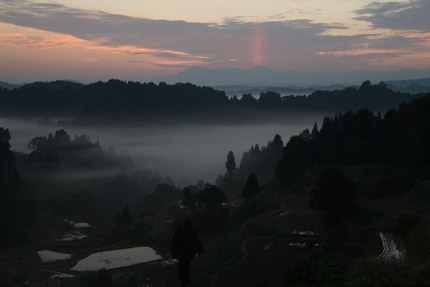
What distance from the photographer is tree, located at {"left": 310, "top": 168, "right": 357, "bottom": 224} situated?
1834 inches

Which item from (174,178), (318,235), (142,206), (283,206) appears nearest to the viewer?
(318,235)

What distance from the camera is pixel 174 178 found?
628 feet

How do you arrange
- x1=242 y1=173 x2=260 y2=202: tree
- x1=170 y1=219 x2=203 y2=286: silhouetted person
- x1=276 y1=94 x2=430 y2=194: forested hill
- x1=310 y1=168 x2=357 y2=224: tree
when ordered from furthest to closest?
x1=242 y1=173 x2=260 y2=202: tree, x1=276 y1=94 x2=430 y2=194: forested hill, x1=310 y1=168 x2=357 y2=224: tree, x1=170 y1=219 x2=203 y2=286: silhouetted person

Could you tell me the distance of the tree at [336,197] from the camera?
153 ft

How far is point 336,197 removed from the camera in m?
46.5

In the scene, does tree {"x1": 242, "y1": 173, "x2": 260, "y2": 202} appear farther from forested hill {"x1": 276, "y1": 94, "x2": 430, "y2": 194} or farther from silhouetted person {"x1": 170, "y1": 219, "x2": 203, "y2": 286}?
silhouetted person {"x1": 170, "y1": 219, "x2": 203, "y2": 286}

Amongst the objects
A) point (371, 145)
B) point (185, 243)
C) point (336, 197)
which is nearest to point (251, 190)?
point (371, 145)

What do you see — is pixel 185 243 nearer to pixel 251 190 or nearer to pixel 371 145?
pixel 251 190

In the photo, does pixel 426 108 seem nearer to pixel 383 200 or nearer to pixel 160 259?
pixel 383 200

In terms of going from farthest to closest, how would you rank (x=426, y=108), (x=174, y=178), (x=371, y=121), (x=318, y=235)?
(x=174, y=178), (x=371, y=121), (x=426, y=108), (x=318, y=235)

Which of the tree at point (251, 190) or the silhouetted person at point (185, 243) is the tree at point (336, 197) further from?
the tree at point (251, 190)

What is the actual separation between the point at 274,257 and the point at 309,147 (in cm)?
4121

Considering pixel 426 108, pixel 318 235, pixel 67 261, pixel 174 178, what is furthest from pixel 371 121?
pixel 174 178

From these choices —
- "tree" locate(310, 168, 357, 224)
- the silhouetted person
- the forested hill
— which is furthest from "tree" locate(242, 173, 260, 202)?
the silhouetted person
